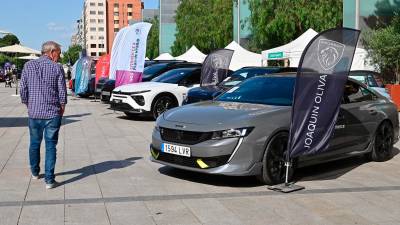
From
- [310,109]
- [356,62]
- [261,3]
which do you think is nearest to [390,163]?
[310,109]

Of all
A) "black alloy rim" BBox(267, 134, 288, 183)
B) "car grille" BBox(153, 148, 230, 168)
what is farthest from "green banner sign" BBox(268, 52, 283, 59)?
"car grille" BBox(153, 148, 230, 168)

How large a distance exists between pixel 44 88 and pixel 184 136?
5.91 ft

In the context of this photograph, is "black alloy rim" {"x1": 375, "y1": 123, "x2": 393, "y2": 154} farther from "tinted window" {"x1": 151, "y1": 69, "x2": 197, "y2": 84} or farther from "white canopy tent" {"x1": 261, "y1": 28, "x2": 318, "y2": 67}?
"white canopy tent" {"x1": 261, "y1": 28, "x2": 318, "y2": 67}

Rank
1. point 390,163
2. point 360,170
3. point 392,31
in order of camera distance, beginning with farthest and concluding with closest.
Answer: point 392,31 → point 390,163 → point 360,170

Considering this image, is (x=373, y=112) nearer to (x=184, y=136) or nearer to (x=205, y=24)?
(x=184, y=136)

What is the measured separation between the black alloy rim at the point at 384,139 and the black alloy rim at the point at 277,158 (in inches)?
99.1

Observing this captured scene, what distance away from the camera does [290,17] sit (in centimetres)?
3195

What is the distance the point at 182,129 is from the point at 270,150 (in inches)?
44.5

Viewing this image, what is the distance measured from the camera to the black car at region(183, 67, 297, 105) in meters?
13.1

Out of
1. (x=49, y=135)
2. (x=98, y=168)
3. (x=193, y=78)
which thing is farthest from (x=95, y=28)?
(x=49, y=135)

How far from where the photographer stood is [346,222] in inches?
218

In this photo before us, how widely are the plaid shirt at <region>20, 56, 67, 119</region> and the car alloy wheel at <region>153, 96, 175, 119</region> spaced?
812 cm

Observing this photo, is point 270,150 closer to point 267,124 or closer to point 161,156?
point 267,124

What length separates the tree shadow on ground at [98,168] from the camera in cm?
752
